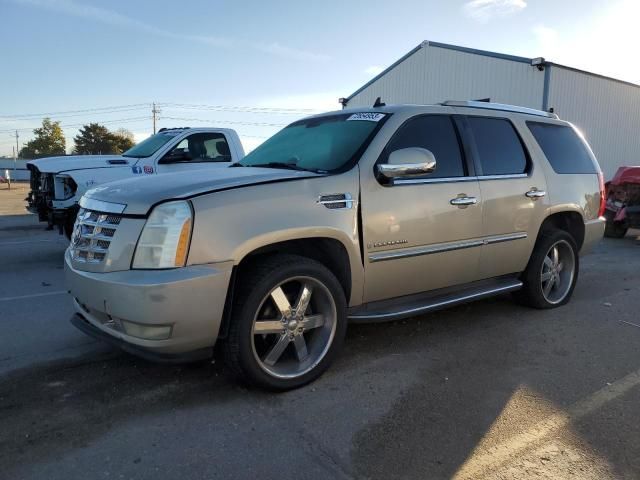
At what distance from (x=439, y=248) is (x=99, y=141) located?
93.3 metres

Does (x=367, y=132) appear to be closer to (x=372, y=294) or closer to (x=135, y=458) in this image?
(x=372, y=294)

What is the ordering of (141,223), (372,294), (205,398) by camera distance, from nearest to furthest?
(141,223) → (205,398) → (372,294)

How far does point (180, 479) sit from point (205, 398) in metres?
0.83

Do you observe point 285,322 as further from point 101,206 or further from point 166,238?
point 101,206

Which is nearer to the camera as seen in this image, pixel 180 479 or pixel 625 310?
pixel 180 479

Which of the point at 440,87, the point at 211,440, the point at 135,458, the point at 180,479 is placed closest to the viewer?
the point at 180,479

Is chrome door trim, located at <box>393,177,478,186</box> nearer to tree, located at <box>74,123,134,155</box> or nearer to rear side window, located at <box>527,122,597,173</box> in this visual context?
rear side window, located at <box>527,122,597,173</box>

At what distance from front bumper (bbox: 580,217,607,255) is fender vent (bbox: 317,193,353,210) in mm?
3254

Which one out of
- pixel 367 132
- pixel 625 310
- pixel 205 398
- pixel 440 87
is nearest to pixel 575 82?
pixel 440 87

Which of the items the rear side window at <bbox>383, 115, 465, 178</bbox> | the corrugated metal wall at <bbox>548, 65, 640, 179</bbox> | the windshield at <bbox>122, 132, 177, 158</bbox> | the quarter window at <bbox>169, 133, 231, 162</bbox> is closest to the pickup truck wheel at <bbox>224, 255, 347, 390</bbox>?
the rear side window at <bbox>383, 115, 465, 178</bbox>

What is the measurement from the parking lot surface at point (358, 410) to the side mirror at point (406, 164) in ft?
4.62

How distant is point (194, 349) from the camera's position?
3.04 m

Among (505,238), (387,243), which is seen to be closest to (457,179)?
(505,238)

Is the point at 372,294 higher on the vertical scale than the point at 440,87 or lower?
A: lower
